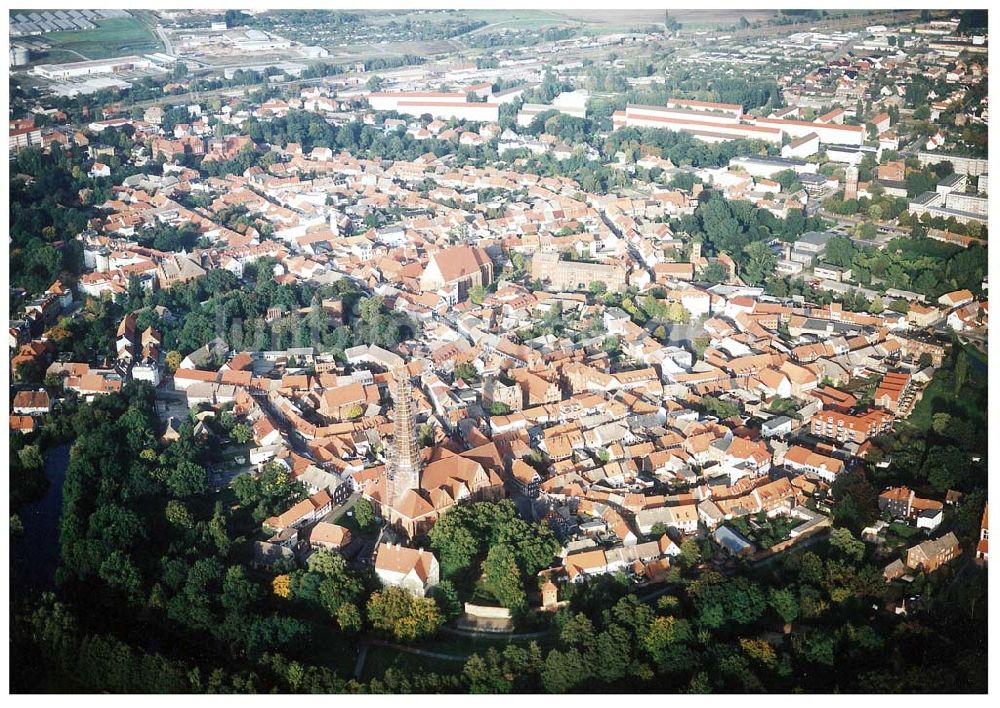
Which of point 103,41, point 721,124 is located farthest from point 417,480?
point 103,41

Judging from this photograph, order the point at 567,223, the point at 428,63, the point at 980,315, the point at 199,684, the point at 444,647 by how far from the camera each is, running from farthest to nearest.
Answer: the point at 428,63 → the point at 567,223 → the point at 980,315 → the point at 444,647 → the point at 199,684

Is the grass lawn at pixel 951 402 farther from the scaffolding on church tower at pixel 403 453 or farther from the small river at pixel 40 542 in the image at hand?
the small river at pixel 40 542

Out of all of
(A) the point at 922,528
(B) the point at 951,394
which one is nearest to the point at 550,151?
(B) the point at 951,394

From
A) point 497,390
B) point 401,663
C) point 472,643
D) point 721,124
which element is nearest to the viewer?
point 401,663

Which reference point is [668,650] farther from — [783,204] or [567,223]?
[783,204]

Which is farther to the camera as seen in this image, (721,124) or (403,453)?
(721,124)

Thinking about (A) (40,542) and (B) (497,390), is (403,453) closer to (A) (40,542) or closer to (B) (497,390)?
(B) (497,390)
